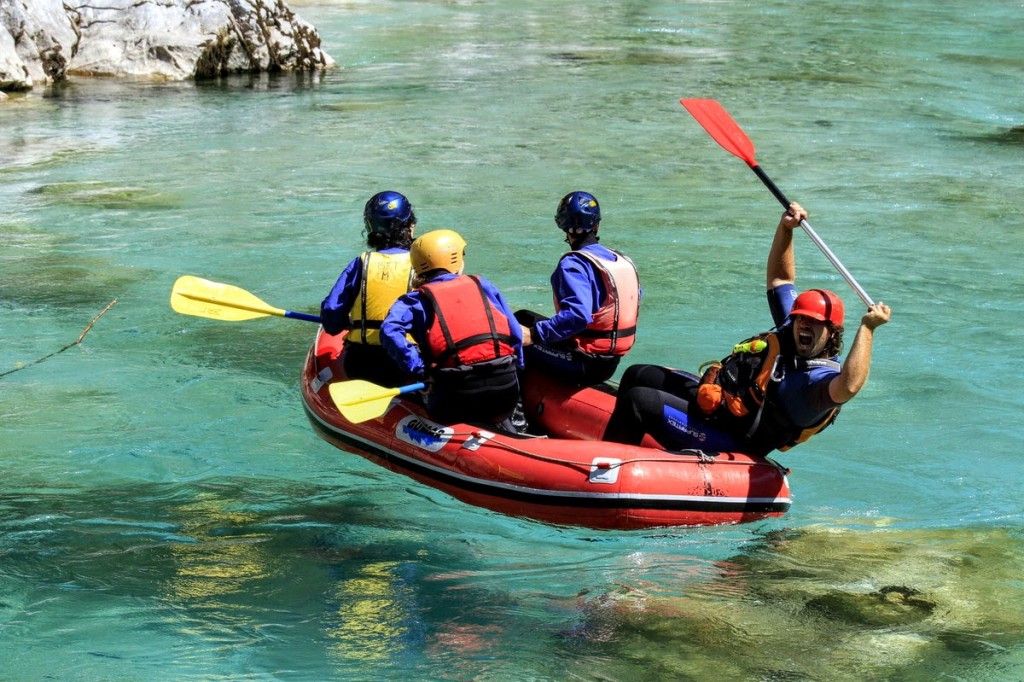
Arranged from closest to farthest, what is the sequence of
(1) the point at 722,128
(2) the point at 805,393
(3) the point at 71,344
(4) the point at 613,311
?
(2) the point at 805,393, (4) the point at 613,311, (1) the point at 722,128, (3) the point at 71,344

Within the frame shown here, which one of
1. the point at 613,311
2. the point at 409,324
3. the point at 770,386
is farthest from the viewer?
the point at 613,311

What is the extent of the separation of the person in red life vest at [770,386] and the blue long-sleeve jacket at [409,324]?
72cm

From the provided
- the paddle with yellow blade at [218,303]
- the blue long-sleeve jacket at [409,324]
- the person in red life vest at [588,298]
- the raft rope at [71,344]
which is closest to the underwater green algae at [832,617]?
the person in red life vest at [588,298]

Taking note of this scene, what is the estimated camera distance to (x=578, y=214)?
506 cm

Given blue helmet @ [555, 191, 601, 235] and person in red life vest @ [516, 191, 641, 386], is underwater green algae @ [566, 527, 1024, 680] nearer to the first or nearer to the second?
person in red life vest @ [516, 191, 641, 386]

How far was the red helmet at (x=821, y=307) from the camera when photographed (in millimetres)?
4457

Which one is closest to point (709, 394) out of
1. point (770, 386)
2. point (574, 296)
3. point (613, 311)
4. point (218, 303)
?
point (770, 386)

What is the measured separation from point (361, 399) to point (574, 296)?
0.99 meters

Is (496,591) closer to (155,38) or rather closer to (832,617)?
(832,617)

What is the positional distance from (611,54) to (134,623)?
1659 cm

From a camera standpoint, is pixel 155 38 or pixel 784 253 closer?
pixel 784 253

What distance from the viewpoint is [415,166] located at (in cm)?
1227

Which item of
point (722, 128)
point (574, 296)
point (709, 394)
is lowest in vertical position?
point (709, 394)

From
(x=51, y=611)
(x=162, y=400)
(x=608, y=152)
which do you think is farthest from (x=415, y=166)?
(x=51, y=611)
